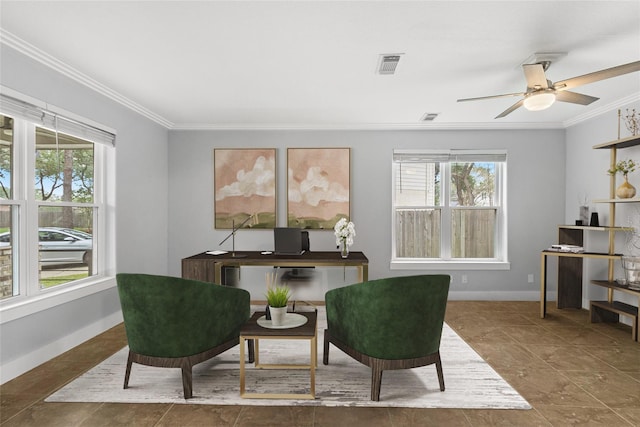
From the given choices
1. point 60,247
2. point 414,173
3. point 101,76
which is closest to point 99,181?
point 60,247

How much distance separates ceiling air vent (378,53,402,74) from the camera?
2869 millimetres

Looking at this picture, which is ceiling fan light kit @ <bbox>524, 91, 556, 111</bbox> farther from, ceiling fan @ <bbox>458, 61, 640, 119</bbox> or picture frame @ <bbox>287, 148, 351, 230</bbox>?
picture frame @ <bbox>287, 148, 351, 230</bbox>

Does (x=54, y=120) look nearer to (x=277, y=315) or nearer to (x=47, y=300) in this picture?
(x=47, y=300)

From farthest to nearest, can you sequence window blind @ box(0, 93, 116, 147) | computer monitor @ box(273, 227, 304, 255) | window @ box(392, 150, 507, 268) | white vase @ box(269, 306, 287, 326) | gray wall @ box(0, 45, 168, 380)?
window @ box(392, 150, 507, 268) → computer monitor @ box(273, 227, 304, 255) → gray wall @ box(0, 45, 168, 380) → window blind @ box(0, 93, 116, 147) → white vase @ box(269, 306, 287, 326)

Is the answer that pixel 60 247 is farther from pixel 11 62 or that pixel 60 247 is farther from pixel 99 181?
pixel 11 62

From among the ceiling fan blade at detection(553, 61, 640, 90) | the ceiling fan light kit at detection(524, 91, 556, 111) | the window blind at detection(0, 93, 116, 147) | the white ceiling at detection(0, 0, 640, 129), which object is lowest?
the window blind at detection(0, 93, 116, 147)

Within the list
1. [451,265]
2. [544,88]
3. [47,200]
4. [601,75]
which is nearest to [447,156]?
[451,265]

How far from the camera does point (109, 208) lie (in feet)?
13.1

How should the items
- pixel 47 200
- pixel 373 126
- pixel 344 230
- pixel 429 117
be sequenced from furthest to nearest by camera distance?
pixel 373 126
pixel 429 117
pixel 344 230
pixel 47 200

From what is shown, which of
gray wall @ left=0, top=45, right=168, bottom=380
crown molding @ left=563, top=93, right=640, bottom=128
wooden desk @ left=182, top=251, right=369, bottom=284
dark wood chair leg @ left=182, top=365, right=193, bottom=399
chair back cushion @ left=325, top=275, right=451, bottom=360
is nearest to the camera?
chair back cushion @ left=325, top=275, right=451, bottom=360

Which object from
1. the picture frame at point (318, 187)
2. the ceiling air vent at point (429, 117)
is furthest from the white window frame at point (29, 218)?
the ceiling air vent at point (429, 117)

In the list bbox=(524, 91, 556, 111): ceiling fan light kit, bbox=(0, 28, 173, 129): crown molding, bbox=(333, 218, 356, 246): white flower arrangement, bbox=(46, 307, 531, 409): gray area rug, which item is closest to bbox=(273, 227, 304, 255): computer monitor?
bbox=(333, 218, 356, 246): white flower arrangement

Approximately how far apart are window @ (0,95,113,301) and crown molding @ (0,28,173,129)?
37 centimetres

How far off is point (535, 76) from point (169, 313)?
3012 millimetres
